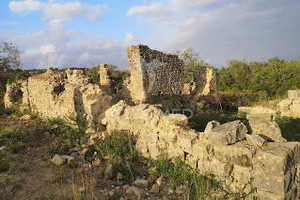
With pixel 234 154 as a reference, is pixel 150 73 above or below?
above

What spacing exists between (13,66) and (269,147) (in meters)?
23.2

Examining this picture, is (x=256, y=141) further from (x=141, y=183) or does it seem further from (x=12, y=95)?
(x=12, y=95)

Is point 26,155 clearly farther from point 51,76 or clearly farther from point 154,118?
point 51,76

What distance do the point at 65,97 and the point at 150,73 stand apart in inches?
153

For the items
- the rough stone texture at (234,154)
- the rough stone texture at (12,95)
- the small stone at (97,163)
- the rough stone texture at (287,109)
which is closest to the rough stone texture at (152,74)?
the rough stone texture at (287,109)

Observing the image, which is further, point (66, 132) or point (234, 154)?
point (66, 132)

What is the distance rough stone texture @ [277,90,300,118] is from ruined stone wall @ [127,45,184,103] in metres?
5.09

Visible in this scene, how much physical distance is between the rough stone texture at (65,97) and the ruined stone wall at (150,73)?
2.18m

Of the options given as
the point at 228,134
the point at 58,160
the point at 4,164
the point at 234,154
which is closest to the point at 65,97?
the point at 58,160

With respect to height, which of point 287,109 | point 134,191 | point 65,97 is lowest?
point 134,191

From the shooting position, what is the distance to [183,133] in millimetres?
4211

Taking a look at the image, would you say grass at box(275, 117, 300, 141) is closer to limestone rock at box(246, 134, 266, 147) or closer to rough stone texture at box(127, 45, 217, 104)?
limestone rock at box(246, 134, 266, 147)

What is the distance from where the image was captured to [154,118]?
4840 millimetres

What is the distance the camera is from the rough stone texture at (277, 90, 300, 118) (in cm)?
910
